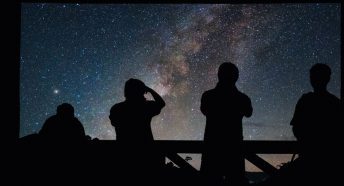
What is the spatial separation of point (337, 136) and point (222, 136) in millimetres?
1074

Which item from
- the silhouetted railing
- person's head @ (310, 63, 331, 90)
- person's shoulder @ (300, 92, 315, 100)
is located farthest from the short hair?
the silhouetted railing

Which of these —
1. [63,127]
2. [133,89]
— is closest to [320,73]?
[133,89]

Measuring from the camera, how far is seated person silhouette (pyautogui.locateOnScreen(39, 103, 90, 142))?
4.22 meters

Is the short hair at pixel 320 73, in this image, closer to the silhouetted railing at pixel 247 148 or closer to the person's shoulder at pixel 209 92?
the silhouetted railing at pixel 247 148

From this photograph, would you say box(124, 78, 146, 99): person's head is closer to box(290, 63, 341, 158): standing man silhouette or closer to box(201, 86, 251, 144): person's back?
box(201, 86, 251, 144): person's back

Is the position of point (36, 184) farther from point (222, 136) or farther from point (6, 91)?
point (222, 136)

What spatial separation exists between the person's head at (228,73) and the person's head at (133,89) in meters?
0.84

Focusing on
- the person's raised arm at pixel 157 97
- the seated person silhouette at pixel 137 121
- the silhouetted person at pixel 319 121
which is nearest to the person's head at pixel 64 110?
the seated person silhouette at pixel 137 121

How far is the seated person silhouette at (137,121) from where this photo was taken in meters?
4.11

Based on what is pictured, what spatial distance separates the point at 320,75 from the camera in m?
3.73

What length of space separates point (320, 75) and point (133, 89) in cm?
186

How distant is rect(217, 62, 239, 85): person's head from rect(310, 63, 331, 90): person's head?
723 mm

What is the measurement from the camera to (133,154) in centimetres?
411

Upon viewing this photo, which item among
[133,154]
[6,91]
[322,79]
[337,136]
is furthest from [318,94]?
[6,91]
